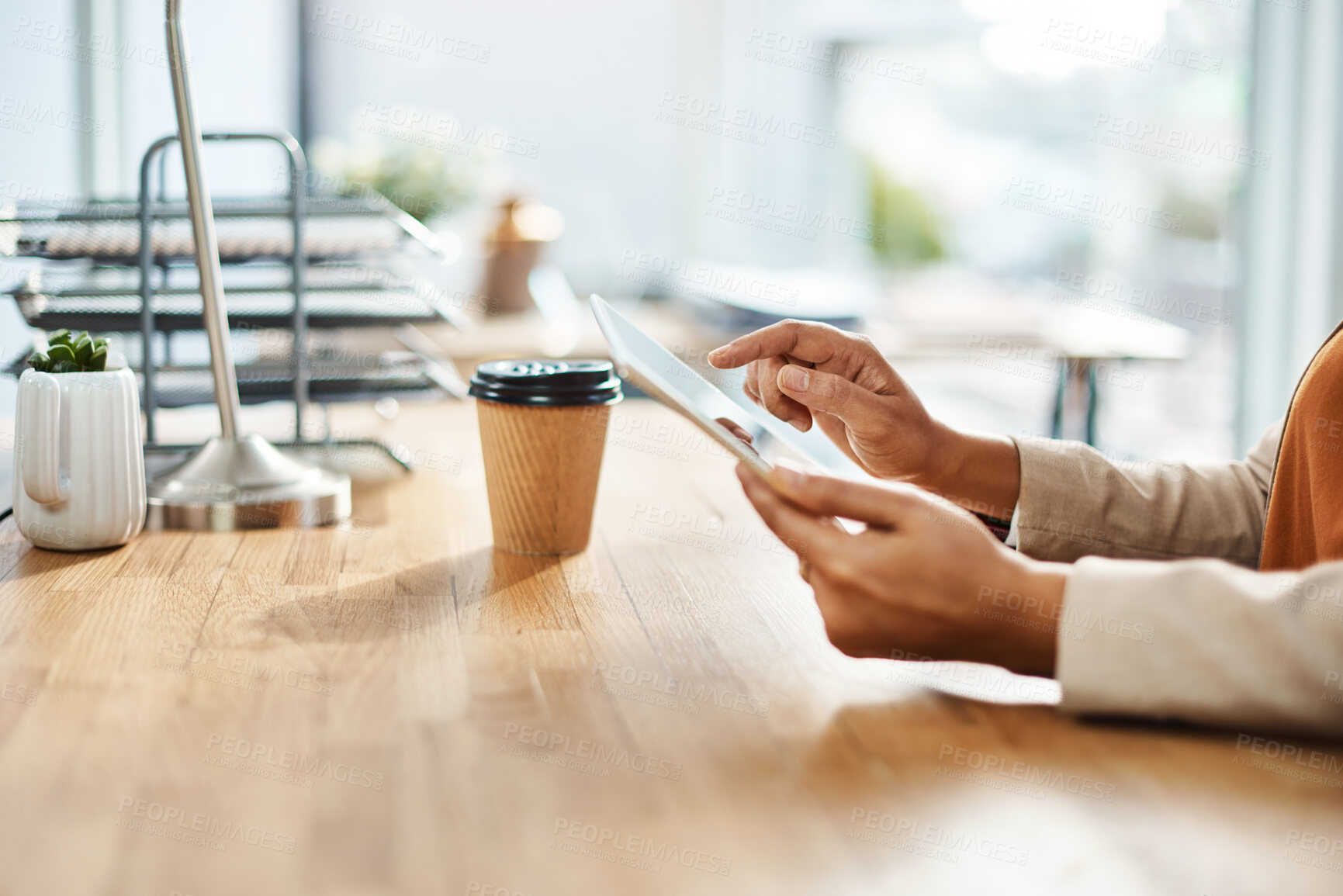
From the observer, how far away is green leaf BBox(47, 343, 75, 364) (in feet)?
2.83

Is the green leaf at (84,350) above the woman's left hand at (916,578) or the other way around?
above

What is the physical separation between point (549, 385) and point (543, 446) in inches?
2.0

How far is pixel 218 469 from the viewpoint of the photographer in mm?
1012

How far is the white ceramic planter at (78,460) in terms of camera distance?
834mm

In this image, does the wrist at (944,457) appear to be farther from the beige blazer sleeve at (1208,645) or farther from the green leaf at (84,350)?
the green leaf at (84,350)

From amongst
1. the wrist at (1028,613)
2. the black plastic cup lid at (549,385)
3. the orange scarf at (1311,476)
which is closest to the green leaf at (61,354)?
the black plastic cup lid at (549,385)

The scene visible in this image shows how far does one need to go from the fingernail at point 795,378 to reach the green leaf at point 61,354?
574 mm

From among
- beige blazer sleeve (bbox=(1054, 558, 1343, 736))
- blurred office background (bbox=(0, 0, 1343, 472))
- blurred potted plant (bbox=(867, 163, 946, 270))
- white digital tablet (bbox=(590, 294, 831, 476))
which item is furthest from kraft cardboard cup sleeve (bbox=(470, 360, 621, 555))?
blurred potted plant (bbox=(867, 163, 946, 270))

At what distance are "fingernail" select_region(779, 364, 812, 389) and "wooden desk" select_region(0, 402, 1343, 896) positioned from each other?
0.19 meters

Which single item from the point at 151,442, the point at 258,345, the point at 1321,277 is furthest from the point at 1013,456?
the point at 1321,277

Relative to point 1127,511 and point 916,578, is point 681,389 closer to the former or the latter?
point 916,578

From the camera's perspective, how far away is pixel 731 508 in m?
1.10

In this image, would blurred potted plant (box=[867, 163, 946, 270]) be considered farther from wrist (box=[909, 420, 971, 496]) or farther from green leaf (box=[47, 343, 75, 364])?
green leaf (box=[47, 343, 75, 364])

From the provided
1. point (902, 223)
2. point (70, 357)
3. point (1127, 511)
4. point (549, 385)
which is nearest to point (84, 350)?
point (70, 357)
